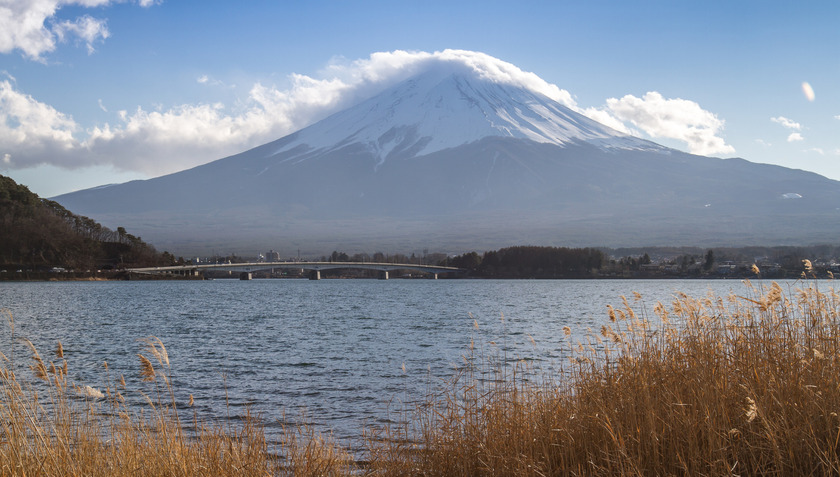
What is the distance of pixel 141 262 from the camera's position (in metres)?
132

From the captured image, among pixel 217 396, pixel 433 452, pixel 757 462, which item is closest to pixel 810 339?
pixel 757 462

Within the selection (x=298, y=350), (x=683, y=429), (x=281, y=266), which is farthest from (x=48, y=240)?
(x=683, y=429)

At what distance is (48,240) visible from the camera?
109688 mm

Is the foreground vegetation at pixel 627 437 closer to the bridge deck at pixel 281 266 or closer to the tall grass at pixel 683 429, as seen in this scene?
the tall grass at pixel 683 429

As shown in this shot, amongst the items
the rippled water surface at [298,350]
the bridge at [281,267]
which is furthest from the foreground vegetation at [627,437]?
the bridge at [281,267]

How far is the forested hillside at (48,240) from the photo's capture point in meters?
106

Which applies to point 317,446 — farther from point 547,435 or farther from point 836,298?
point 836,298

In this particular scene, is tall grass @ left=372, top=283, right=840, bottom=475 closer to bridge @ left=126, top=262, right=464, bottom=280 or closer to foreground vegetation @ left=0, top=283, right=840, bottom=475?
foreground vegetation @ left=0, top=283, right=840, bottom=475

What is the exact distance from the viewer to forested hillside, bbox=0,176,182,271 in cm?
10569

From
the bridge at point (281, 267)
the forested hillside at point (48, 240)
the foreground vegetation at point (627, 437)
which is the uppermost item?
A: the forested hillside at point (48, 240)

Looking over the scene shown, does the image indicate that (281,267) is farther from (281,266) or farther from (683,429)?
(683,429)

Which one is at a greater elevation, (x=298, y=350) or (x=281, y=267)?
(x=281, y=267)

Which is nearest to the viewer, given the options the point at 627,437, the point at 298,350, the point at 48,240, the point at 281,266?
the point at 627,437

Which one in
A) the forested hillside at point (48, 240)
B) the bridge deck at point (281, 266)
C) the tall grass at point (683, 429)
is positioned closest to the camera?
the tall grass at point (683, 429)
